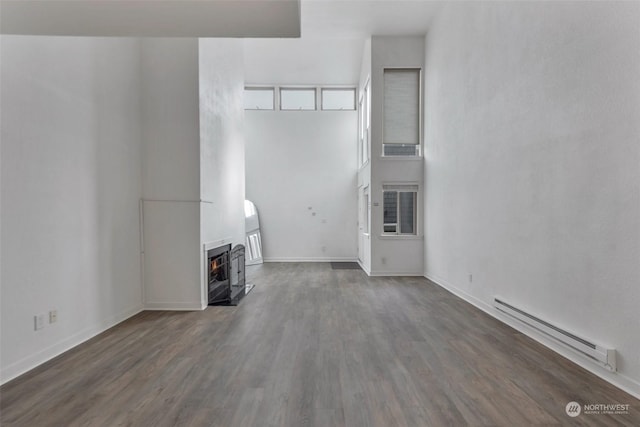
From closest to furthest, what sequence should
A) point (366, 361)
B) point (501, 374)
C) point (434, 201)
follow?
point (501, 374) < point (366, 361) < point (434, 201)

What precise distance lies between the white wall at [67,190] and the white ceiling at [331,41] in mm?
3738

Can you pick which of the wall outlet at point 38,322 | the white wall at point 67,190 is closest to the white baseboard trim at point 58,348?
the white wall at point 67,190

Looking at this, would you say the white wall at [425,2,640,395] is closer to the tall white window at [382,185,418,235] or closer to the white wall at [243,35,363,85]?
the tall white window at [382,185,418,235]

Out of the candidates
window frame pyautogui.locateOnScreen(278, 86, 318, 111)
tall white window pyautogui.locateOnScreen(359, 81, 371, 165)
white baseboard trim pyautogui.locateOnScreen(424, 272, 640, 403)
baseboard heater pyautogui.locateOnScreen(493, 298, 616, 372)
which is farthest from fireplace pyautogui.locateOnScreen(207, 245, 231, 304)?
window frame pyautogui.locateOnScreen(278, 86, 318, 111)

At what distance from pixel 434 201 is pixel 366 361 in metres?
4.09

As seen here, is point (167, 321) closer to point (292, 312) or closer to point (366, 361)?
point (292, 312)

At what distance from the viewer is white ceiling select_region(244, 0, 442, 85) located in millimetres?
5762

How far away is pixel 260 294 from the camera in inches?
198

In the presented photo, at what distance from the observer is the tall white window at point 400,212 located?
6.74m

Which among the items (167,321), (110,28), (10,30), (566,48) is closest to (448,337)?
(566,48)

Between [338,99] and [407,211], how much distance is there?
4.15 metres

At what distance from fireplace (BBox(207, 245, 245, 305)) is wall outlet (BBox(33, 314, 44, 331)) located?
1.84 metres

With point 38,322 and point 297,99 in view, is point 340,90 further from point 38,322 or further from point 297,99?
point 38,322

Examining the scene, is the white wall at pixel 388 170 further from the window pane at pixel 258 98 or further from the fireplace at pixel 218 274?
the window pane at pixel 258 98
